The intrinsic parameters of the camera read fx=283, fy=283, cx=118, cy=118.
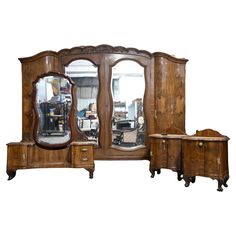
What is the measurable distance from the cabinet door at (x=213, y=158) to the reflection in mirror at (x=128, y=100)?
1863 millimetres

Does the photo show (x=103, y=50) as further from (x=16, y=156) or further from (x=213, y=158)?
(x=213, y=158)

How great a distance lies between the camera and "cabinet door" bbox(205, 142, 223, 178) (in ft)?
14.1

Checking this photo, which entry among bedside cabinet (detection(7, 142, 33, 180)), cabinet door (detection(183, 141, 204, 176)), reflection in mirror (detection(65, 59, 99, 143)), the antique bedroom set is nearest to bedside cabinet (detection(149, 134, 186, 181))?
cabinet door (detection(183, 141, 204, 176))

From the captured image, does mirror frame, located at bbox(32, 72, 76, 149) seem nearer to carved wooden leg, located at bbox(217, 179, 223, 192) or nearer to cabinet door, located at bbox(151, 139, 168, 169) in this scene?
cabinet door, located at bbox(151, 139, 168, 169)

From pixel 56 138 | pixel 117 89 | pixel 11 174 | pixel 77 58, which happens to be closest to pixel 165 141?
pixel 117 89

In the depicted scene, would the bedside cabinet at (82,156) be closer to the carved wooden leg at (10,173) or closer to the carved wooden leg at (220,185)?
the carved wooden leg at (10,173)

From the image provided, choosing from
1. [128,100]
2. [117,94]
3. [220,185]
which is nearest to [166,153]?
[220,185]

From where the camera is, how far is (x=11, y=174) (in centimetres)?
519

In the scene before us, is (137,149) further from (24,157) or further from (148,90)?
(24,157)

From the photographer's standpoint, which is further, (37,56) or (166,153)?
(37,56)

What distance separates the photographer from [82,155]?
17.0 ft

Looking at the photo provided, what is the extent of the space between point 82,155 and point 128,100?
5.17 feet

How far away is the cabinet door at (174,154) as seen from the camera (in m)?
4.91

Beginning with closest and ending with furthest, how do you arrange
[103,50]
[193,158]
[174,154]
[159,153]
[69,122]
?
[193,158] → [174,154] → [159,153] → [69,122] → [103,50]
